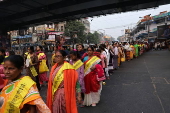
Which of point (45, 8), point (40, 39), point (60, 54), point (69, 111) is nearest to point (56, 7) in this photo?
point (45, 8)

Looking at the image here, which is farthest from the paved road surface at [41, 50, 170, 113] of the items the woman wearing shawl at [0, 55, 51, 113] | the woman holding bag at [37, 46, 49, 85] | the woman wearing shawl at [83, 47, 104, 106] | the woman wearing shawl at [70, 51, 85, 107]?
the woman wearing shawl at [0, 55, 51, 113]

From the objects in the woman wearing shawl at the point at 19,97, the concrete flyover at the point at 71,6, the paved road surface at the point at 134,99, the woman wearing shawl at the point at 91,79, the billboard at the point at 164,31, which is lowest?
the paved road surface at the point at 134,99

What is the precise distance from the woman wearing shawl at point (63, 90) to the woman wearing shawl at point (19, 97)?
0.82 m

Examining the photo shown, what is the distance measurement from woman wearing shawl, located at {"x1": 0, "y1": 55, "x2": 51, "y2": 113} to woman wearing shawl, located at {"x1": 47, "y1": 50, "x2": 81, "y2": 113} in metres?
0.82

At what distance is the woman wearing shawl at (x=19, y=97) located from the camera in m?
1.44

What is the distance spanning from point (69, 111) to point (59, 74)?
1.87ft

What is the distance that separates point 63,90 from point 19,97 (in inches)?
38.0

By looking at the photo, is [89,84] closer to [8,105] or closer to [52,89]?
[52,89]

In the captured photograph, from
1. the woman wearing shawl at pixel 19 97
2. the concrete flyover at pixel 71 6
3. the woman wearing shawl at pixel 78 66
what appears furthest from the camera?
the concrete flyover at pixel 71 6

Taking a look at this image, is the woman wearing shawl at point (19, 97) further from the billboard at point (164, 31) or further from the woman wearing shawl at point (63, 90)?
the billboard at point (164, 31)

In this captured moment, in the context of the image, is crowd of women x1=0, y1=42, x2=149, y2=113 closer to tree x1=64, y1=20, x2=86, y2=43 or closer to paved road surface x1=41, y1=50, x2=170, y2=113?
paved road surface x1=41, y1=50, x2=170, y2=113

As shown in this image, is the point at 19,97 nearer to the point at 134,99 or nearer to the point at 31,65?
the point at 134,99

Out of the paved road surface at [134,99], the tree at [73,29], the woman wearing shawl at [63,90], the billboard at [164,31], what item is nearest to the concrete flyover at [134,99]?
the paved road surface at [134,99]

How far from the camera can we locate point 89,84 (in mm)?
3939
